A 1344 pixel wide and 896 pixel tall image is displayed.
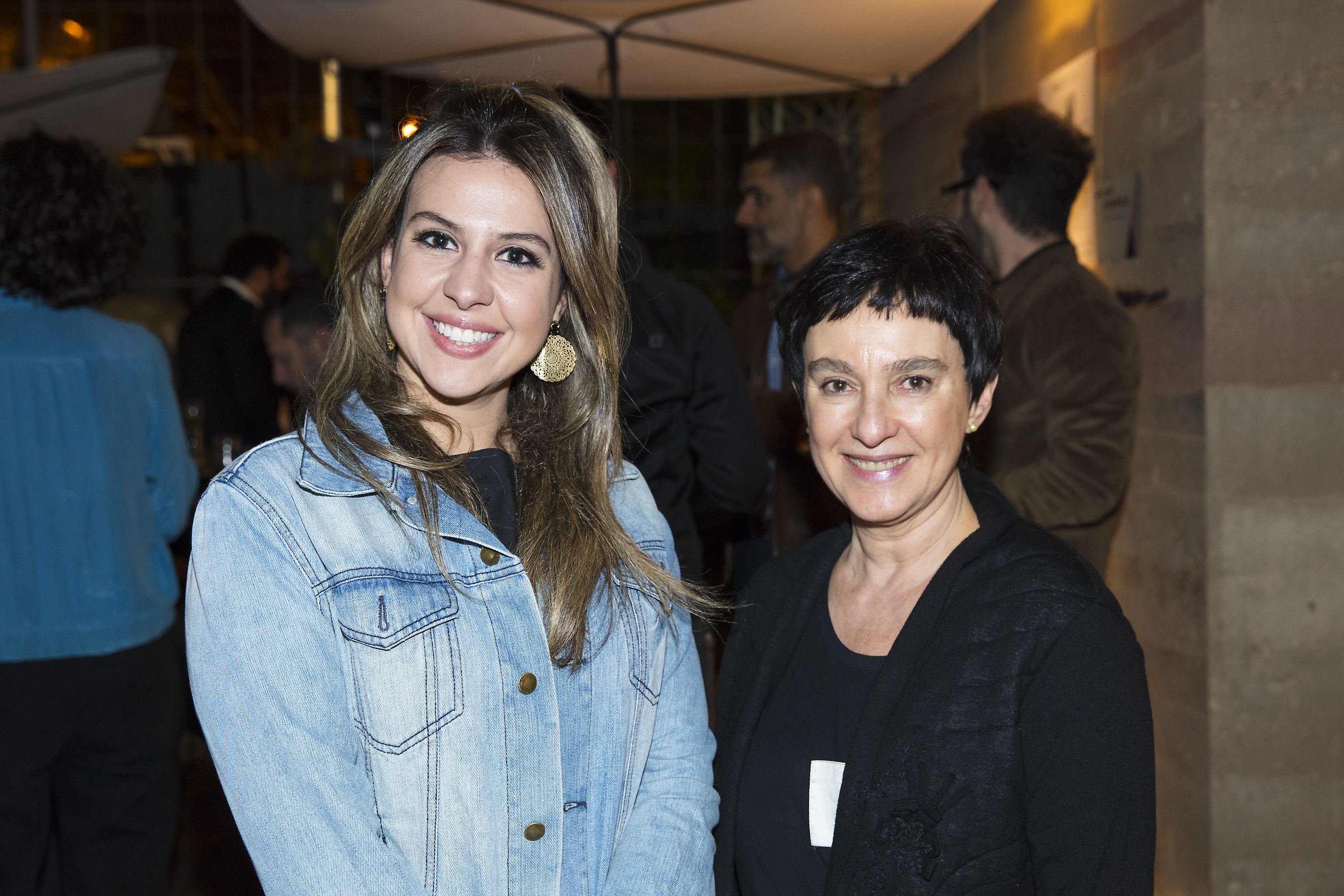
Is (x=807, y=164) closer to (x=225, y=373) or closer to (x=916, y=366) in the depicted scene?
(x=916, y=366)

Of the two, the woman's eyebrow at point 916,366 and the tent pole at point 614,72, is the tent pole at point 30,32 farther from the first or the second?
the woman's eyebrow at point 916,366

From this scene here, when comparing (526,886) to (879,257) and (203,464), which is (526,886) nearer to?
(879,257)

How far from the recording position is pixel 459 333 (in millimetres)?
1372

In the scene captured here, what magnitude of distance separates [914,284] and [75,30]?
1261 cm

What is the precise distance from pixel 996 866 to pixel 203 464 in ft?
10.5

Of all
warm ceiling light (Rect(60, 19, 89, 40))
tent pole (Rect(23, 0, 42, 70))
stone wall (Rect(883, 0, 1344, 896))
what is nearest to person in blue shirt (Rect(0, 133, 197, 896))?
stone wall (Rect(883, 0, 1344, 896))

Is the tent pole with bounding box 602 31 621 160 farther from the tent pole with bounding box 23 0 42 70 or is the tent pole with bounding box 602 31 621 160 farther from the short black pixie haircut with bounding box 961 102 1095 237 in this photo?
the tent pole with bounding box 23 0 42 70

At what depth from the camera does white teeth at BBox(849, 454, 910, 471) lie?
4.90ft

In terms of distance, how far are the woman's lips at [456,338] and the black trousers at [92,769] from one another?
1.48m

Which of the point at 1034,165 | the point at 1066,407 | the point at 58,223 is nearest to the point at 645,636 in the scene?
the point at 1066,407

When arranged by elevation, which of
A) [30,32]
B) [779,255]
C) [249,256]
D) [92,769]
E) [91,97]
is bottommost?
[92,769]

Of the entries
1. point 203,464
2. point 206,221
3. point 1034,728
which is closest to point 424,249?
point 1034,728

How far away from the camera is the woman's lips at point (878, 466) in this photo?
1.49 metres

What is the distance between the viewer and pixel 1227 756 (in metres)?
2.58
